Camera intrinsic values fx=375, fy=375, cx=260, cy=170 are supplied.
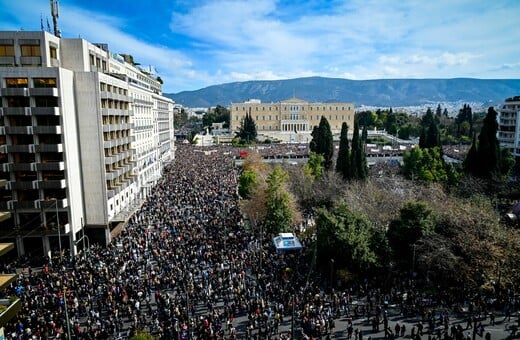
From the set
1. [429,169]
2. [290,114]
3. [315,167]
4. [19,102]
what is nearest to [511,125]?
[429,169]

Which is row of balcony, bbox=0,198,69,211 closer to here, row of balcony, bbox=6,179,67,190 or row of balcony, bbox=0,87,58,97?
row of balcony, bbox=6,179,67,190

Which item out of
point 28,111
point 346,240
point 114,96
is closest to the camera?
point 346,240

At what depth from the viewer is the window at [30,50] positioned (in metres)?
26.2

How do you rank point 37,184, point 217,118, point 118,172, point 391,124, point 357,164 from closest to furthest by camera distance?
point 37,184 < point 118,172 < point 357,164 < point 391,124 < point 217,118

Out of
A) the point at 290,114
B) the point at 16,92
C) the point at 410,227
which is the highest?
the point at 290,114

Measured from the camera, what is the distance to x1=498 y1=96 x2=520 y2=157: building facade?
214ft

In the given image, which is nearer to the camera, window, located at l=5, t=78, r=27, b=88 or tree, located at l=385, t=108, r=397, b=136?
window, located at l=5, t=78, r=27, b=88

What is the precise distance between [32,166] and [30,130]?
2.48 meters

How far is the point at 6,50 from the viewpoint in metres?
26.4

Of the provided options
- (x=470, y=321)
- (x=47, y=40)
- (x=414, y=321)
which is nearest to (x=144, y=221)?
(x=47, y=40)

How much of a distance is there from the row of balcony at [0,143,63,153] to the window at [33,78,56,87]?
4069mm

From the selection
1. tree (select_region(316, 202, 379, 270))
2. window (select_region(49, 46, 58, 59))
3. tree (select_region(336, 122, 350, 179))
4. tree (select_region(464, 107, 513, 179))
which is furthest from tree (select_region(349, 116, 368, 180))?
window (select_region(49, 46, 58, 59))

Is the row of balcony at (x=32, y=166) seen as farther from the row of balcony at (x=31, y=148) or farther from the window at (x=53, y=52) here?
the window at (x=53, y=52)

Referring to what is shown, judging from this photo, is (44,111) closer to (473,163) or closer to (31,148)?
(31,148)
